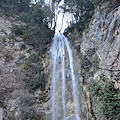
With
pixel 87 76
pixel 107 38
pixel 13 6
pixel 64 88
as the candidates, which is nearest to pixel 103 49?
pixel 107 38

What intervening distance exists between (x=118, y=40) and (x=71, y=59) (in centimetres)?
576

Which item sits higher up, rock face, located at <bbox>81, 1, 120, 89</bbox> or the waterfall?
rock face, located at <bbox>81, 1, 120, 89</bbox>

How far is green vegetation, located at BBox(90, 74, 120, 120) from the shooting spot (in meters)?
6.46

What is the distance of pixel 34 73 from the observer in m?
11.7

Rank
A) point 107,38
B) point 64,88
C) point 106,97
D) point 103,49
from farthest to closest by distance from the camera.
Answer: point 64,88
point 103,49
point 107,38
point 106,97

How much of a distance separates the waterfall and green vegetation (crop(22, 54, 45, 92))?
3.74ft

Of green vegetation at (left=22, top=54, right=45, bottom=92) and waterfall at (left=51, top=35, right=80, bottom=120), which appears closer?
waterfall at (left=51, top=35, right=80, bottom=120)

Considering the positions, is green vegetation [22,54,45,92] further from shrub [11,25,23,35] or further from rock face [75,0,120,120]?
shrub [11,25,23,35]

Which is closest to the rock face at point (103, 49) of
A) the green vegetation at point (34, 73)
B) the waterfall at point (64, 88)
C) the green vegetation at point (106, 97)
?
the green vegetation at point (106, 97)

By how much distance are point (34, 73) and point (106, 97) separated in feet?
22.8

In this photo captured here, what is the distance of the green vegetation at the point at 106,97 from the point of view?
21.2ft

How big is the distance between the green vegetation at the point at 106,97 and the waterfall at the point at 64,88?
1486 mm

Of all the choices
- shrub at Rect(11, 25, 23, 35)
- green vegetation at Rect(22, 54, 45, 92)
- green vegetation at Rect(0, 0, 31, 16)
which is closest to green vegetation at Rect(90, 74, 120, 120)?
green vegetation at Rect(22, 54, 45, 92)

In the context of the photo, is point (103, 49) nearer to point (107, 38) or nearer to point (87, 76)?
point (107, 38)
